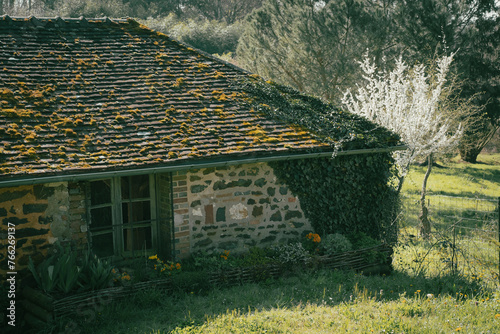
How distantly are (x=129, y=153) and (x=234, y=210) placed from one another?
Result: 6.75 ft

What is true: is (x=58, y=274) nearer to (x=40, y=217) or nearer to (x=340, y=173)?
(x=40, y=217)

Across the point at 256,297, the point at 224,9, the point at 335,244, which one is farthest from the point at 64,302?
the point at 224,9

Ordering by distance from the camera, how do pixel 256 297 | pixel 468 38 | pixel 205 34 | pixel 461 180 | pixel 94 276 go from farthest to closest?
pixel 205 34 → pixel 468 38 → pixel 461 180 → pixel 256 297 → pixel 94 276

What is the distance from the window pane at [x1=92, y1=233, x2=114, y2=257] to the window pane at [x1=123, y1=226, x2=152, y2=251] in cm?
25

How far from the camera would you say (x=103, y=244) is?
7.65 m

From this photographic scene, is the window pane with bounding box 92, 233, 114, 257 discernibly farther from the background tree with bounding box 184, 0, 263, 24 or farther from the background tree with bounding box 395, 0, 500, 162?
the background tree with bounding box 184, 0, 263, 24

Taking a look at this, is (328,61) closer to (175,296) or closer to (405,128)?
(405,128)

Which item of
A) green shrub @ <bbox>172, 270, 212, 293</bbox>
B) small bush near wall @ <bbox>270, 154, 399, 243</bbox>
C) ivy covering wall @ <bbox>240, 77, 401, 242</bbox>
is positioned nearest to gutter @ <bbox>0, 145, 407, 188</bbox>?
ivy covering wall @ <bbox>240, 77, 401, 242</bbox>

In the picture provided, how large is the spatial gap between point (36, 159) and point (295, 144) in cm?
420

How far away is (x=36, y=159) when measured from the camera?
661 cm

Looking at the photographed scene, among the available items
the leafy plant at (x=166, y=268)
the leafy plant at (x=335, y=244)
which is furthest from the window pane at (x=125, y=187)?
the leafy plant at (x=335, y=244)

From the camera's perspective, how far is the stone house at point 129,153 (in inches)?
265

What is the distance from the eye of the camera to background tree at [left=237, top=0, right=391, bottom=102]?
18.7 m

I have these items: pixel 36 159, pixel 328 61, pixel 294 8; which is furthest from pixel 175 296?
pixel 294 8
